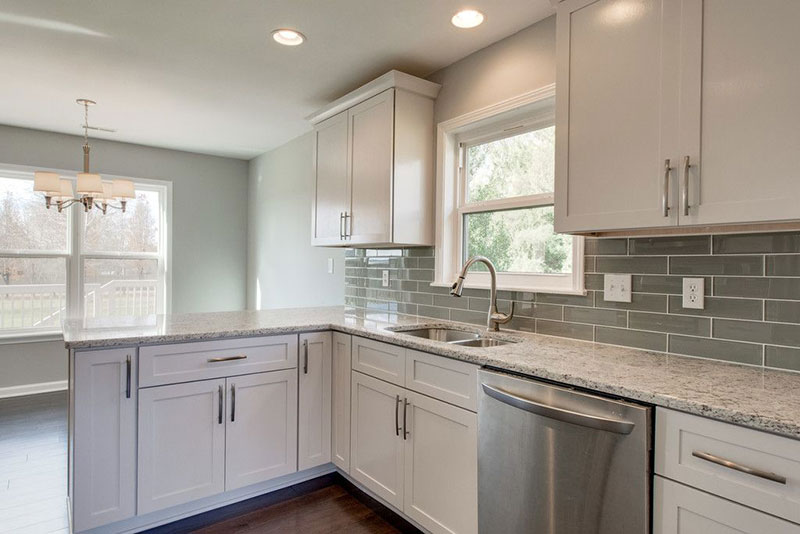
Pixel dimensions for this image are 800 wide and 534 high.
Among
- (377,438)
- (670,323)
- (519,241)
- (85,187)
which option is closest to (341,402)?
(377,438)

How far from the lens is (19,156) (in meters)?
4.21

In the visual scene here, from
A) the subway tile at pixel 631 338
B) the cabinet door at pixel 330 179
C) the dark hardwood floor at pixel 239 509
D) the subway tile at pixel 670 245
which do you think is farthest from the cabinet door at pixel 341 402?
the subway tile at pixel 670 245

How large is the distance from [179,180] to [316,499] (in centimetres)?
389

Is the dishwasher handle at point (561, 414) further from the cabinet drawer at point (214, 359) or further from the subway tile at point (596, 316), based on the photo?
the cabinet drawer at point (214, 359)

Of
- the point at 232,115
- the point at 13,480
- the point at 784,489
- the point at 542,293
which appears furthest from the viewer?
the point at 232,115

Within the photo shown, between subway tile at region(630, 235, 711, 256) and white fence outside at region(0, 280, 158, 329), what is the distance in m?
4.77

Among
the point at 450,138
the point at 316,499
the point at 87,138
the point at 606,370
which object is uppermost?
the point at 87,138

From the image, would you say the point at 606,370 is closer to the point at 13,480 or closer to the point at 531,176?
the point at 531,176

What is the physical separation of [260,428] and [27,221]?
3640mm

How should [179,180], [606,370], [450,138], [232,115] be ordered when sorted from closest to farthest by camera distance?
[606,370], [450,138], [232,115], [179,180]

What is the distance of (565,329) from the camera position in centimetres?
210

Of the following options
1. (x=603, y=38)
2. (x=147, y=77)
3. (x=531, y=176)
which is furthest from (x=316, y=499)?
(x=147, y=77)

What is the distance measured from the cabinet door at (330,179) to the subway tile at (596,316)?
61.1 inches

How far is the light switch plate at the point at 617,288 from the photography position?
187cm
